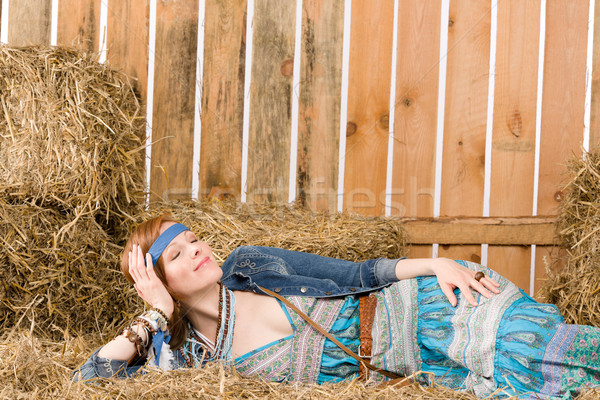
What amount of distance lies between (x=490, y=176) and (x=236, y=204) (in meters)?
1.51

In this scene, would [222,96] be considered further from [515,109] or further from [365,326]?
[365,326]

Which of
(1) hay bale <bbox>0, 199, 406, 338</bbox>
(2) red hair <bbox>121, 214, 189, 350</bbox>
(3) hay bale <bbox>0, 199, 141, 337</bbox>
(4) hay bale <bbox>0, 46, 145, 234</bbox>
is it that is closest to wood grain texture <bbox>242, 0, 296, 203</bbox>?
(1) hay bale <bbox>0, 199, 406, 338</bbox>

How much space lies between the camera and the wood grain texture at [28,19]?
10.9 feet

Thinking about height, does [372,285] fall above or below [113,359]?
above

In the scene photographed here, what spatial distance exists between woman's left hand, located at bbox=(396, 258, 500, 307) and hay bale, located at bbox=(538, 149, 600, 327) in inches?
32.2

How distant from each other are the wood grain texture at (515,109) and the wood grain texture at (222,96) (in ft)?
5.02

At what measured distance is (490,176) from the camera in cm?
336

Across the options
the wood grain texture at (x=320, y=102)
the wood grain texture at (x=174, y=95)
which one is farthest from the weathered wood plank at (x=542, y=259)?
the wood grain texture at (x=174, y=95)

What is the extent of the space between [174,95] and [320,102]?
868 mm

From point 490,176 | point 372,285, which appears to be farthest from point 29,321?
point 490,176

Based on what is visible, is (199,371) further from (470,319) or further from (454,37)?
(454,37)

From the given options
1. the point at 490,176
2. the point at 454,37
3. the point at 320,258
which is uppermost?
the point at 454,37

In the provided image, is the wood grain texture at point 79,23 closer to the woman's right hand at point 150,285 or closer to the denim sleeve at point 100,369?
the woman's right hand at point 150,285

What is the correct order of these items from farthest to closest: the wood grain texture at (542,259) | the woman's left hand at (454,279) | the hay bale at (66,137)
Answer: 1. the wood grain texture at (542,259)
2. the hay bale at (66,137)
3. the woman's left hand at (454,279)
